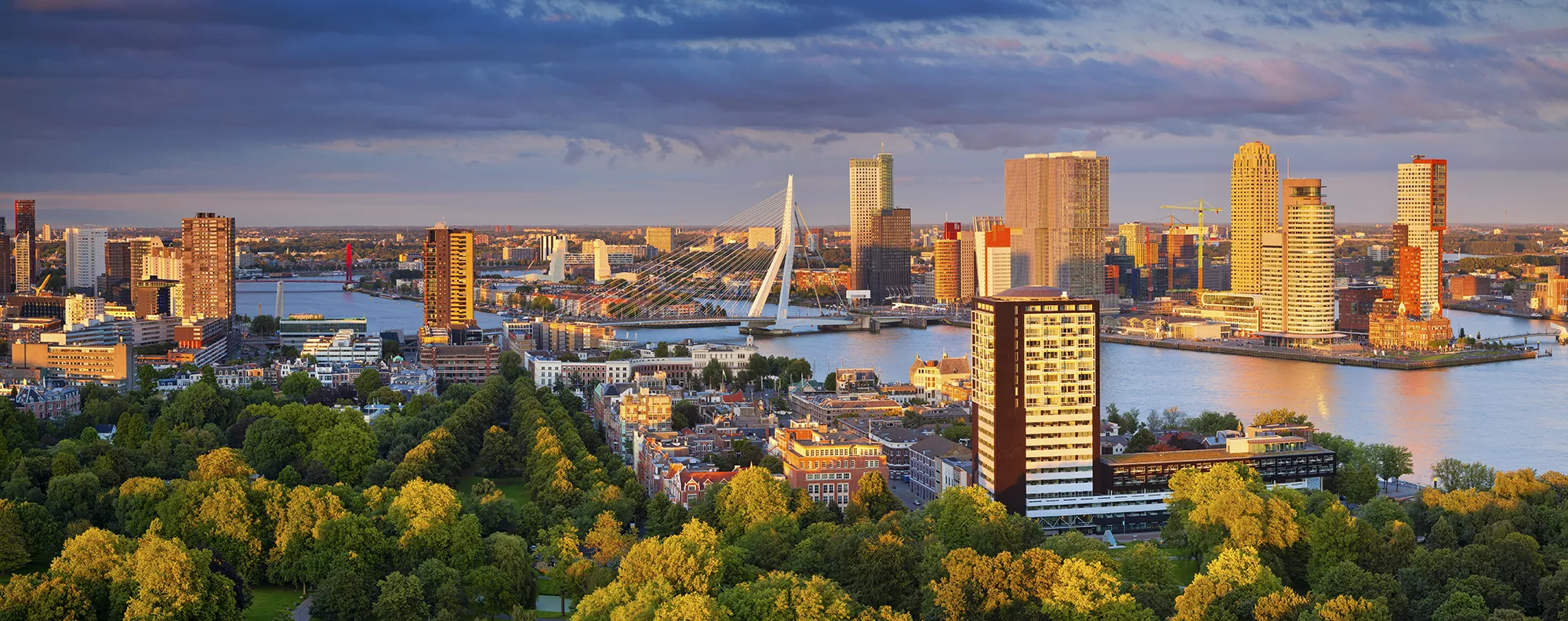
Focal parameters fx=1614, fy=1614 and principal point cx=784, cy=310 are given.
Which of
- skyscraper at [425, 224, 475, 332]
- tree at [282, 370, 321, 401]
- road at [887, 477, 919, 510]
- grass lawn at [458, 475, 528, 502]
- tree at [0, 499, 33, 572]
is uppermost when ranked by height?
skyscraper at [425, 224, 475, 332]

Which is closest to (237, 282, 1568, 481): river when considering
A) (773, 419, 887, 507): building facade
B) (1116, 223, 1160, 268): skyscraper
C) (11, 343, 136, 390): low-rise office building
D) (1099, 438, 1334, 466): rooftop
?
(1099, 438, 1334, 466): rooftop

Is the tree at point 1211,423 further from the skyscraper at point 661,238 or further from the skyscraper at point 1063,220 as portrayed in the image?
the skyscraper at point 661,238

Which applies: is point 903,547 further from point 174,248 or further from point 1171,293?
point 1171,293

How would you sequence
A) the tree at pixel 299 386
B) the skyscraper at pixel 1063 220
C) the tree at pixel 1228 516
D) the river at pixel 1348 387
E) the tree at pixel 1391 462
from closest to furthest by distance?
the tree at pixel 1228 516, the tree at pixel 1391 462, the river at pixel 1348 387, the tree at pixel 299 386, the skyscraper at pixel 1063 220

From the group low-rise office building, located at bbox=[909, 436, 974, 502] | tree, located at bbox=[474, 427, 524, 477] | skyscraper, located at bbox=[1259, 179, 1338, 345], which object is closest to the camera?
low-rise office building, located at bbox=[909, 436, 974, 502]

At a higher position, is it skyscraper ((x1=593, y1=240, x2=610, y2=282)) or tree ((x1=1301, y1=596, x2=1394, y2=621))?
skyscraper ((x1=593, y1=240, x2=610, y2=282))

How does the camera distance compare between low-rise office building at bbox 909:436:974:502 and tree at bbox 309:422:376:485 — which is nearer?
low-rise office building at bbox 909:436:974:502

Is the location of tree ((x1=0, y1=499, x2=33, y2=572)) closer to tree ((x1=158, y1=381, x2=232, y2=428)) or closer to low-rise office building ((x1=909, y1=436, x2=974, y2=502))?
tree ((x1=158, y1=381, x2=232, y2=428))

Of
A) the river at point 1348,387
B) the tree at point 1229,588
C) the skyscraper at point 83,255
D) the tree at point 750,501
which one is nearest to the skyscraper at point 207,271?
the river at point 1348,387
